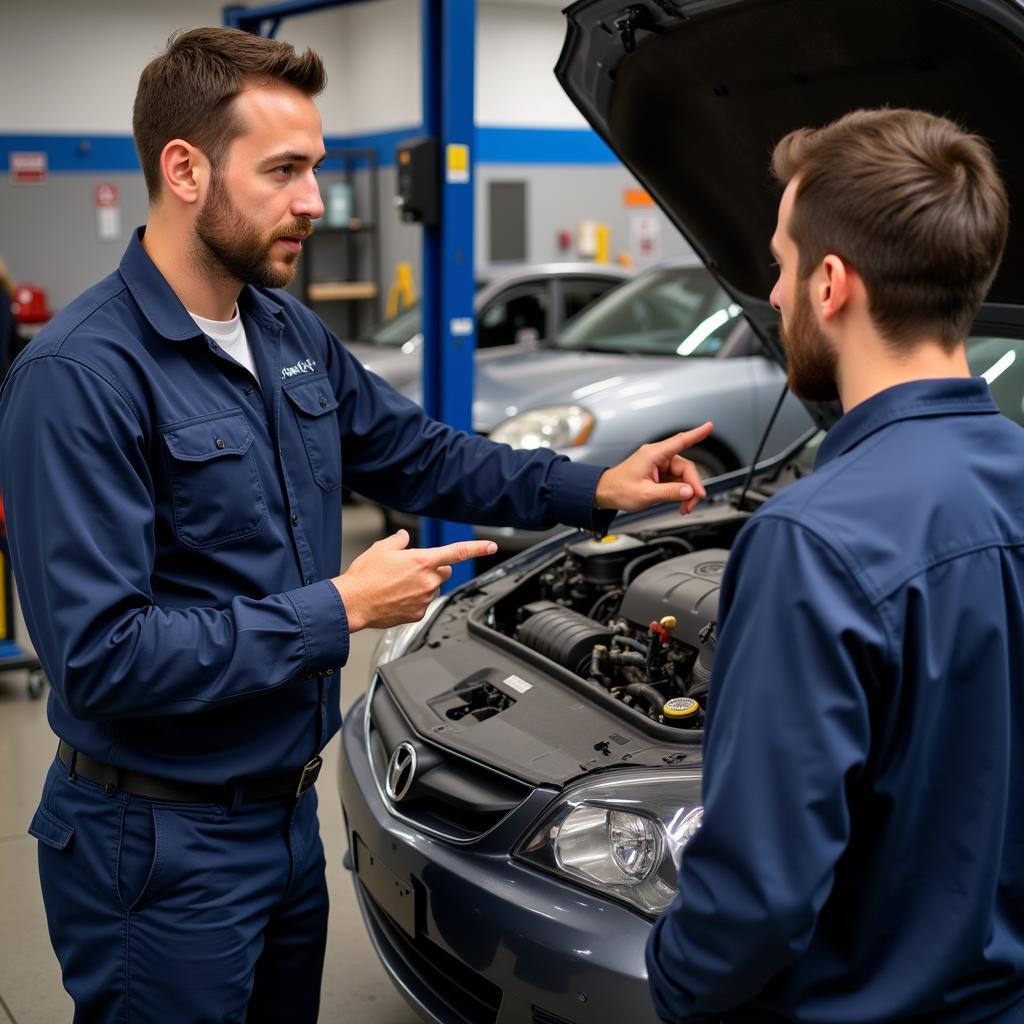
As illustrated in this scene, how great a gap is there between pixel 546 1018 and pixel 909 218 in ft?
4.36

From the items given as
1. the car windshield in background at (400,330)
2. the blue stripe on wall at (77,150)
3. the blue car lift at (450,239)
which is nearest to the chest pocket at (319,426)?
the blue car lift at (450,239)

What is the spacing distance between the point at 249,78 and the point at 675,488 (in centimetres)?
96

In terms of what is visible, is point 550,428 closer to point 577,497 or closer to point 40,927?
point 40,927

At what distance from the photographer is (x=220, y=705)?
68.9 inches

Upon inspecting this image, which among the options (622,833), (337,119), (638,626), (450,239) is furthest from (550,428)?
(337,119)

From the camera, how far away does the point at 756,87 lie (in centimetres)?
245

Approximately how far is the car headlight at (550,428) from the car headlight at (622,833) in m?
3.45

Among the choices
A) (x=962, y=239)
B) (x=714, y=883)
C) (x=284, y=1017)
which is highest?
(x=962, y=239)

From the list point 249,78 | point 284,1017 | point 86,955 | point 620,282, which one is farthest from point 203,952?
point 620,282

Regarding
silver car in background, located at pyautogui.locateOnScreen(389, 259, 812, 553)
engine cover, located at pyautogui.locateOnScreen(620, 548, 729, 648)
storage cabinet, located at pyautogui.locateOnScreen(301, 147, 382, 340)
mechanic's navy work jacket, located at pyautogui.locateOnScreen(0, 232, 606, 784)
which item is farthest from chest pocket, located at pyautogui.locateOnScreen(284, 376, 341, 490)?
storage cabinet, located at pyautogui.locateOnScreen(301, 147, 382, 340)

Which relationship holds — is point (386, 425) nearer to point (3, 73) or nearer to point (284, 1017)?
point (284, 1017)

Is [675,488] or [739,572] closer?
[739,572]

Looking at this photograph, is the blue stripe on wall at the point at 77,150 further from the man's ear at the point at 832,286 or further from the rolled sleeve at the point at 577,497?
the man's ear at the point at 832,286

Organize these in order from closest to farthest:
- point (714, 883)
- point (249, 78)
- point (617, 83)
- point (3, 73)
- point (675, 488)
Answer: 1. point (714, 883)
2. point (249, 78)
3. point (675, 488)
4. point (617, 83)
5. point (3, 73)
